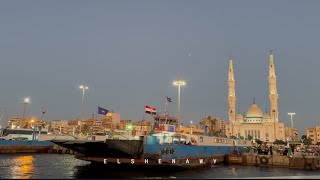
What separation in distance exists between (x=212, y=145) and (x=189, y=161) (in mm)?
14189

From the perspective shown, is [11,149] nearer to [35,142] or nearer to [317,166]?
[35,142]

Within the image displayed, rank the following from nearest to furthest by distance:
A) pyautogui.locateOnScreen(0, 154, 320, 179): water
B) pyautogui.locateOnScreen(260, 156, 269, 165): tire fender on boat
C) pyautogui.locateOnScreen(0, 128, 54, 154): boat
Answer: pyautogui.locateOnScreen(0, 154, 320, 179): water → pyautogui.locateOnScreen(260, 156, 269, 165): tire fender on boat → pyautogui.locateOnScreen(0, 128, 54, 154): boat

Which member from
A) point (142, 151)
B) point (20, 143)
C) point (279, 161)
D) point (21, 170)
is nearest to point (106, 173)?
point (142, 151)

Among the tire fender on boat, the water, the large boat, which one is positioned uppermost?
the large boat

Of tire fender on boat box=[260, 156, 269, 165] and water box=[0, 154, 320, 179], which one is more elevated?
tire fender on boat box=[260, 156, 269, 165]

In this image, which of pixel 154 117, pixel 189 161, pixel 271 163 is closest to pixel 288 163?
pixel 271 163

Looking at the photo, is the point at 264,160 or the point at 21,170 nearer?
the point at 21,170

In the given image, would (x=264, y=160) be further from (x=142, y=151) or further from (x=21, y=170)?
(x=21, y=170)

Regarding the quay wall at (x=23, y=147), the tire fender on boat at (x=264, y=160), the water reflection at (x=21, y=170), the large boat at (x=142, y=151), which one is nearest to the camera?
the water reflection at (x=21, y=170)

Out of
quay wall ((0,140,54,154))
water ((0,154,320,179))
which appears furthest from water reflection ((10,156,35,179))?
quay wall ((0,140,54,154))

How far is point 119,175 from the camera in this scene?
38.1 m

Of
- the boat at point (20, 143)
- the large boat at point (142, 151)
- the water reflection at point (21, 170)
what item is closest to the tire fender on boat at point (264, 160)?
the large boat at point (142, 151)

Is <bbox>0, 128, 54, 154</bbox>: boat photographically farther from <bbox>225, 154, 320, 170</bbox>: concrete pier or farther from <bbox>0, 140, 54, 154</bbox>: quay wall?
<bbox>225, 154, 320, 170</bbox>: concrete pier

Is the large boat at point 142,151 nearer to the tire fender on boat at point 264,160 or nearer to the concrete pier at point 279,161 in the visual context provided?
the concrete pier at point 279,161
